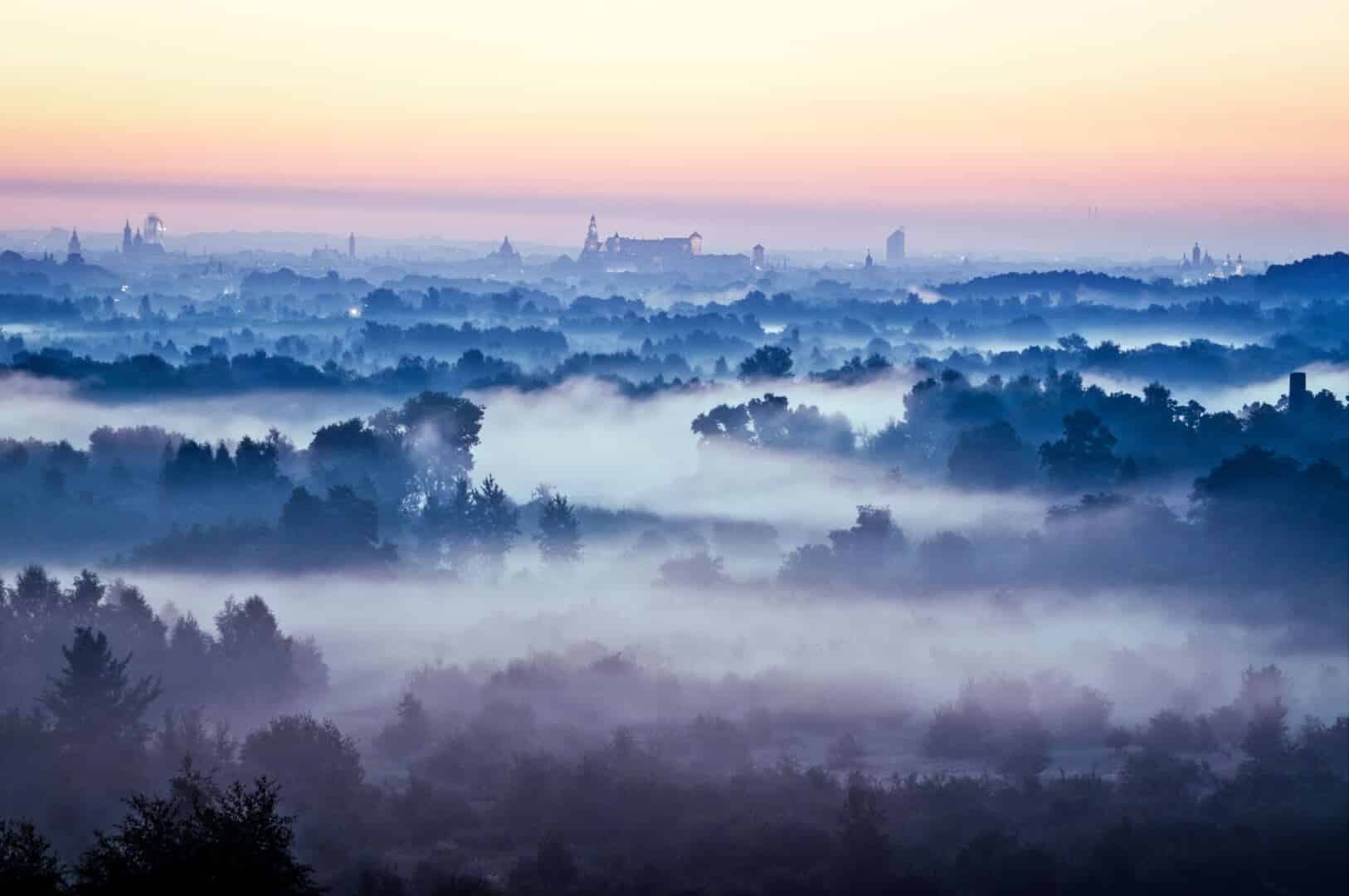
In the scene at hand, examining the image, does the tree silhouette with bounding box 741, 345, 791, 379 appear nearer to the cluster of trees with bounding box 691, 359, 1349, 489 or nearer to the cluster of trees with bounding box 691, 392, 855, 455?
the cluster of trees with bounding box 691, 359, 1349, 489

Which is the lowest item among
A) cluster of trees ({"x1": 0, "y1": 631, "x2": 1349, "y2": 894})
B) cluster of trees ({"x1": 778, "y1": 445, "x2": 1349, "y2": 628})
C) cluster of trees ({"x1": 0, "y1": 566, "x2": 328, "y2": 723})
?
cluster of trees ({"x1": 0, "y1": 631, "x2": 1349, "y2": 894})

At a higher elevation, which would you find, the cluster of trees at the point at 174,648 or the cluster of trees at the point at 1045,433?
the cluster of trees at the point at 1045,433

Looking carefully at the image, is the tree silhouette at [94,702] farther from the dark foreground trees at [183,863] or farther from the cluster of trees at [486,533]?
the cluster of trees at [486,533]

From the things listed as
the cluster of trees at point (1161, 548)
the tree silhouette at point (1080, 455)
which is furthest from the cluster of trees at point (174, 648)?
the tree silhouette at point (1080, 455)

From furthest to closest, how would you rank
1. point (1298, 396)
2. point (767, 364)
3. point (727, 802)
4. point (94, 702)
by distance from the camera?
point (767, 364) → point (1298, 396) → point (94, 702) → point (727, 802)

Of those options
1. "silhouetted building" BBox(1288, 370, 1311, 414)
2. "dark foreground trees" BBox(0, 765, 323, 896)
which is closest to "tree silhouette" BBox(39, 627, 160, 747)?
"dark foreground trees" BBox(0, 765, 323, 896)

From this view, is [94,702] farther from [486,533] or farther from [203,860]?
[486,533]

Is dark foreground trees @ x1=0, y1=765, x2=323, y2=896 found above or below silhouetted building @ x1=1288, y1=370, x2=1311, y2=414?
below

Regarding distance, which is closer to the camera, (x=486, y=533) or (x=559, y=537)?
(x=559, y=537)

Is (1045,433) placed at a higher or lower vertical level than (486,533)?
higher

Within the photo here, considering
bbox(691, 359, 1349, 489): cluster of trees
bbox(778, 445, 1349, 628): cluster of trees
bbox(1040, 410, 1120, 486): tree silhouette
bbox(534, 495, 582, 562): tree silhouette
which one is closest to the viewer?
bbox(778, 445, 1349, 628): cluster of trees

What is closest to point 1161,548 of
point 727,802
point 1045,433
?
point 727,802

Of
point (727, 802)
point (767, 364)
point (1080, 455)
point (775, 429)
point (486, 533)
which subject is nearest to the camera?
point (727, 802)
